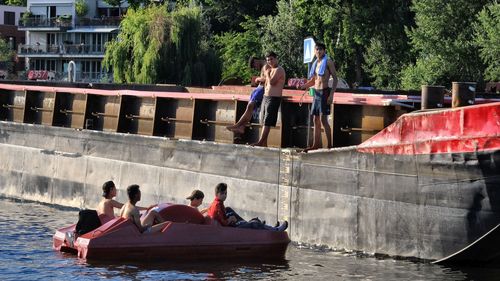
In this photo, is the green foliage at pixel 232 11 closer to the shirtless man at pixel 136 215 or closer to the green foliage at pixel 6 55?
the green foliage at pixel 6 55

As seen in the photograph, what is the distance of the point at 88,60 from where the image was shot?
101 meters

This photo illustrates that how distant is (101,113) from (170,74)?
A: 3773 centimetres

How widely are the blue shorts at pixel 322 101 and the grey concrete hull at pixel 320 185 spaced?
0.81 metres

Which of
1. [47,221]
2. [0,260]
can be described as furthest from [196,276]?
[47,221]

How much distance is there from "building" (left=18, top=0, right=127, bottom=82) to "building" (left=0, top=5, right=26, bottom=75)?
13.9 feet

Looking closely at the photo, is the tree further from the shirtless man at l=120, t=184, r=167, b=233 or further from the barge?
the shirtless man at l=120, t=184, r=167, b=233

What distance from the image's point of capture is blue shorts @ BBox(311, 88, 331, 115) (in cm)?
1992

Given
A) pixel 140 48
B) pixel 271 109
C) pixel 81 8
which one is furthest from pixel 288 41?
pixel 81 8

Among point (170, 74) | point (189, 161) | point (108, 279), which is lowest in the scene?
point (108, 279)

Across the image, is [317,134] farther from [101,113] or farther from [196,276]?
[101,113]

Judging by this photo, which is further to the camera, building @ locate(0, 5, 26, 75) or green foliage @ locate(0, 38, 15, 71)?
building @ locate(0, 5, 26, 75)

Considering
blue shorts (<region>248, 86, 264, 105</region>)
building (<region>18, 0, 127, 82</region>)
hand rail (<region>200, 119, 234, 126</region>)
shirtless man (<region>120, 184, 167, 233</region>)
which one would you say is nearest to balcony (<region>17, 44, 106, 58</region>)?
building (<region>18, 0, 127, 82</region>)

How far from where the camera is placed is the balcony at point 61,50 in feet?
327

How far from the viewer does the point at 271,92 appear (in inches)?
834
